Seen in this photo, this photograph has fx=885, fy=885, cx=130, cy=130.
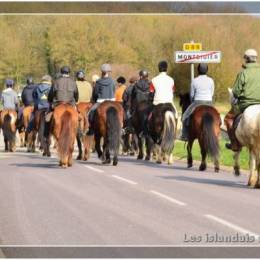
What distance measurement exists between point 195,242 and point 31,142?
1837 centimetres

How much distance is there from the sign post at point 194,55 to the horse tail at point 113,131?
18.7 feet

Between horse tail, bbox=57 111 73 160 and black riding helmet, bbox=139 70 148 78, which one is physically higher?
black riding helmet, bbox=139 70 148 78

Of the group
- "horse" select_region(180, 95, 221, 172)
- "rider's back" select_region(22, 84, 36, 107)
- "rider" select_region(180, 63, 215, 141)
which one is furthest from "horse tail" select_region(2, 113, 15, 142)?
"horse" select_region(180, 95, 221, 172)

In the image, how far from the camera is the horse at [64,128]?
750 inches

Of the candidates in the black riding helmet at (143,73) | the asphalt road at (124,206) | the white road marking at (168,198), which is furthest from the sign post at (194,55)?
the white road marking at (168,198)

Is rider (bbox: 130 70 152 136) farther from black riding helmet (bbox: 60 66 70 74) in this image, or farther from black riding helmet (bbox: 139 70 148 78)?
black riding helmet (bbox: 60 66 70 74)

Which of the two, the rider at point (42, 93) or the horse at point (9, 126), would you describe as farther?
the horse at point (9, 126)

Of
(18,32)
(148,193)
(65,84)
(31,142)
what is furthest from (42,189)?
(31,142)

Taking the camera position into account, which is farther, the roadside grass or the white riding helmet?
the roadside grass

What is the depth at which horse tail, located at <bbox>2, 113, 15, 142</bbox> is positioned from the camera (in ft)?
90.4

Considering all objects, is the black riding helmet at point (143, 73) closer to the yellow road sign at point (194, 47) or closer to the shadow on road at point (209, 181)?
the yellow road sign at point (194, 47)

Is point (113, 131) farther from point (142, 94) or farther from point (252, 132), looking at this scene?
point (252, 132)

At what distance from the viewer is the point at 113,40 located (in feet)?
73.6

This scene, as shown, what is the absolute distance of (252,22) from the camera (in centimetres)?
2058
